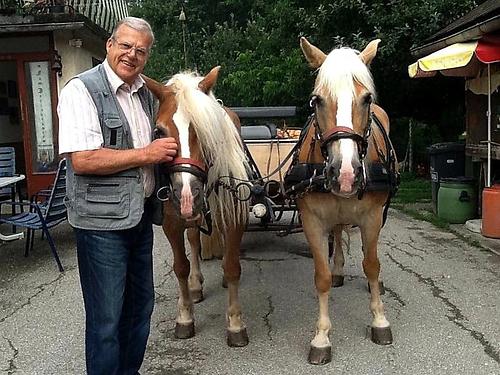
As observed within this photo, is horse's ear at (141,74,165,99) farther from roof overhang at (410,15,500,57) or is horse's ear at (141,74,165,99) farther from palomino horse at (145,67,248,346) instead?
roof overhang at (410,15,500,57)

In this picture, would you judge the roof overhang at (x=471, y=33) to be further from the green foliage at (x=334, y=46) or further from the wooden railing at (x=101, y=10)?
the wooden railing at (x=101, y=10)

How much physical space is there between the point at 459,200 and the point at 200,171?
20.7ft

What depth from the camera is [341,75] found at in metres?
3.43

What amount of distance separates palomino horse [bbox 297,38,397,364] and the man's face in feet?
3.75

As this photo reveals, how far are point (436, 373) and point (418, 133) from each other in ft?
46.5

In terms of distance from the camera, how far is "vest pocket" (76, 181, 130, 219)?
2789 mm

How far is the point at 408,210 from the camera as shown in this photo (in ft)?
32.8

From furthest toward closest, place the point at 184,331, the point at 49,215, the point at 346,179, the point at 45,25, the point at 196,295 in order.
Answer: the point at 45,25
the point at 49,215
the point at 196,295
the point at 184,331
the point at 346,179

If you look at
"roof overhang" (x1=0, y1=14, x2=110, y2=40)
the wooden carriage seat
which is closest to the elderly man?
the wooden carriage seat

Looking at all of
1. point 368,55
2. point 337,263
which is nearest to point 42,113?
point 337,263

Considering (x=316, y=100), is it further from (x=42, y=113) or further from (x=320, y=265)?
(x=42, y=113)

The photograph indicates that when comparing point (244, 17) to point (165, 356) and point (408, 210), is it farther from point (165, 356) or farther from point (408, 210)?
point (165, 356)

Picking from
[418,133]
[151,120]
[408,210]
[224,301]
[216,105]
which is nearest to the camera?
[151,120]

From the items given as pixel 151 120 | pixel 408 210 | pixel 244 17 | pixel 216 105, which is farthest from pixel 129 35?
pixel 244 17
